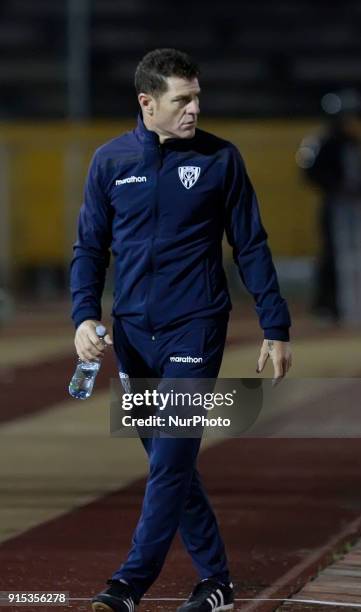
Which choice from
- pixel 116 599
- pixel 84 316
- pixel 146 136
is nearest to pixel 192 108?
pixel 146 136

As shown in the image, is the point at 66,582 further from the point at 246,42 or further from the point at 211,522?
the point at 246,42

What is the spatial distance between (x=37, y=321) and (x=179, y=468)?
44.5 feet

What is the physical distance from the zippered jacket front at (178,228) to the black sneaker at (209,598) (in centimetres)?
79

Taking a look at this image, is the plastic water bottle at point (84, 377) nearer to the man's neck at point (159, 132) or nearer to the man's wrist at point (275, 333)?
the man's wrist at point (275, 333)

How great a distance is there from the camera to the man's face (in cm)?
465

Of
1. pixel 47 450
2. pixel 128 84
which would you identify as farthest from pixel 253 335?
pixel 128 84

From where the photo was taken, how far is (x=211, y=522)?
4926mm

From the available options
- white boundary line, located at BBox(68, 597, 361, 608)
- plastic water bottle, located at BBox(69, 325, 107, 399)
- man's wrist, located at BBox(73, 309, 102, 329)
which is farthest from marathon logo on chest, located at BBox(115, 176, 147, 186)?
white boundary line, located at BBox(68, 597, 361, 608)

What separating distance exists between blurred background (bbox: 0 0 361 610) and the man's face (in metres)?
1.65

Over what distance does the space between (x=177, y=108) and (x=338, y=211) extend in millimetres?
12161

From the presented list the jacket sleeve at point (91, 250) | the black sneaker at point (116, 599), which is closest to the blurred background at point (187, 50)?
the jacket sleeve at point (91, 250)

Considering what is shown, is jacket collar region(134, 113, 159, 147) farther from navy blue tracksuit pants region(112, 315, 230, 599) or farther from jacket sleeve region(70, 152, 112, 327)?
navy blue tracksuit pants region(112, 315, 230, 599)

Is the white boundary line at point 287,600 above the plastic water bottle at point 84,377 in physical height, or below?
below

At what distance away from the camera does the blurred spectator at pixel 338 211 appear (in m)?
16.1
